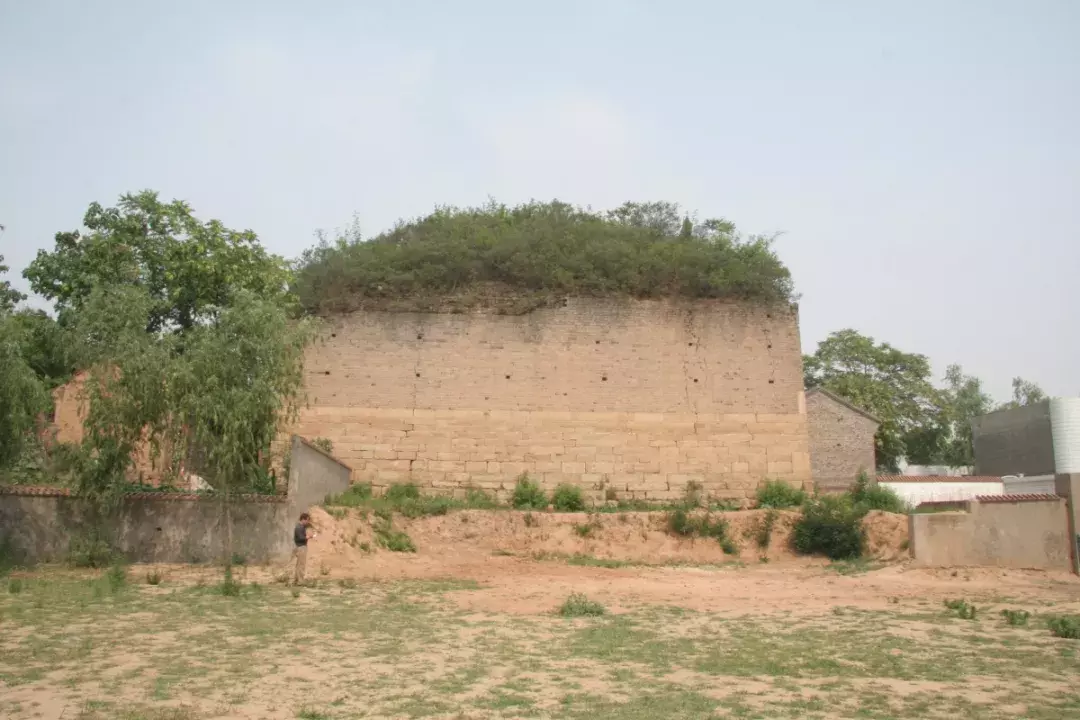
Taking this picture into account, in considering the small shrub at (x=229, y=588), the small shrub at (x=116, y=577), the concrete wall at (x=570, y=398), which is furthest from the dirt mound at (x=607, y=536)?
the small shrub at (x=229, y=588)

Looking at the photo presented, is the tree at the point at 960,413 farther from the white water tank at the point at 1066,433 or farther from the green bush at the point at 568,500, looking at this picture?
the green bush at the point at 568,500

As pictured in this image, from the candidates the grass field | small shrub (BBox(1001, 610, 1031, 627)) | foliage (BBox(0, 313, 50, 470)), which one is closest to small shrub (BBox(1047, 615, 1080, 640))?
the grass field

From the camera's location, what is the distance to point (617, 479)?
18.3 m

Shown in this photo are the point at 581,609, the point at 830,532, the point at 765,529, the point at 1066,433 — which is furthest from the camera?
the point at 1066,433

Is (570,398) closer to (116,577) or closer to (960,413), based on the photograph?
(116,577)

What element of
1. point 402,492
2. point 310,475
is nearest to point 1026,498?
point 402,492

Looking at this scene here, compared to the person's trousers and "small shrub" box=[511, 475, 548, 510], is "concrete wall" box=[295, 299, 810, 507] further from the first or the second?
the person's trousers

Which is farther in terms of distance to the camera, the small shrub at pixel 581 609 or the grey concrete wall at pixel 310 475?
the grey concrete wall at pixel 310 475

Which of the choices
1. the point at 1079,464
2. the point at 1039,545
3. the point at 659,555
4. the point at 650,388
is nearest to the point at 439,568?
the point at 659,555

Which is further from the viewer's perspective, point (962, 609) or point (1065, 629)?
point (962, 609)

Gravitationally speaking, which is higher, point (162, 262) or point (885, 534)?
point (162, 262)

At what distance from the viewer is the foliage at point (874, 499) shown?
18078 mm

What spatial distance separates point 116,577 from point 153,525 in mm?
2262

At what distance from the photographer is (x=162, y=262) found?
19.7 metres
